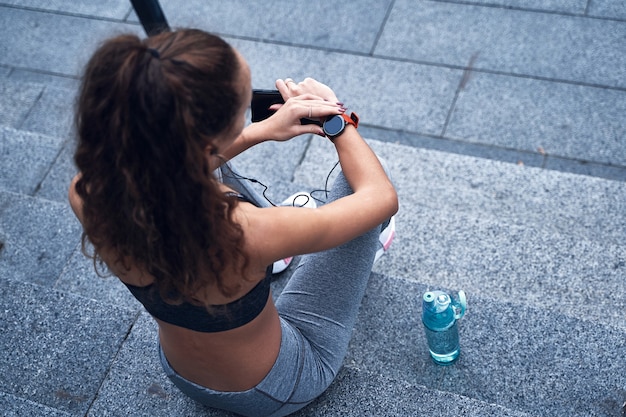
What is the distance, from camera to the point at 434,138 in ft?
13.9

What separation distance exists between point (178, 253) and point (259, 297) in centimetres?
30

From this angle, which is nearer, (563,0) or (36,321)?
(36,321)

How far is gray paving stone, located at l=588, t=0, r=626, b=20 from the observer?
464 cm

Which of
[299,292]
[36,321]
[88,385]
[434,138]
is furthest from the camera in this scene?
[434,138]

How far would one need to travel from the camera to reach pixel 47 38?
16.6ft

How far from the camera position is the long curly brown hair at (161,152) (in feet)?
4.83

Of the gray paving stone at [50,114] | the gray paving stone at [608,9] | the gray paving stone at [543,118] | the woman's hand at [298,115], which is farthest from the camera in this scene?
the gray paving stone at [608,9]

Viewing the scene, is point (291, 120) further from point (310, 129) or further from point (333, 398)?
point (333, 398)

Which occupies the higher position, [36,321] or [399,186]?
[36,321]

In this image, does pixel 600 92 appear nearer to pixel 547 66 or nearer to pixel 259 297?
pixel 547 66

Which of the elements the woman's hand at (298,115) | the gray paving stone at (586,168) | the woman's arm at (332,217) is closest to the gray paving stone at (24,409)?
the woman's arm at (332,217)

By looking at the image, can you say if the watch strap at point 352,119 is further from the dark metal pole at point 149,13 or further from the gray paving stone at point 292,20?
the gray paving stone at point 292,20

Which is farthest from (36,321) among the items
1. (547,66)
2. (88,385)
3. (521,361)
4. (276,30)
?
(547,66)

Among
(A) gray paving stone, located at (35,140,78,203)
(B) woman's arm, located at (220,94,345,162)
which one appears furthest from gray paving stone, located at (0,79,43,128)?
(B) woman's arm, located at (220,94,345,162)
